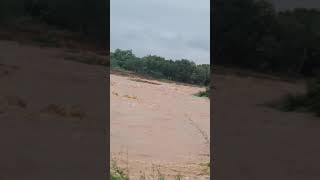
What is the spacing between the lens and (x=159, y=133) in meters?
7.01

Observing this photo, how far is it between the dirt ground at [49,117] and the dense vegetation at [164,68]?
8781 millimetres

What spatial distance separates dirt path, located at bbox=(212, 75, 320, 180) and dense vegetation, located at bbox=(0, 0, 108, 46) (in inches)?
82.8

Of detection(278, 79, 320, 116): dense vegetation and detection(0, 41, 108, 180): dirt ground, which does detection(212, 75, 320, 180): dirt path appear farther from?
detection(0, 41, 108, 180): dirt ground

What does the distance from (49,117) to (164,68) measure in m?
13.8

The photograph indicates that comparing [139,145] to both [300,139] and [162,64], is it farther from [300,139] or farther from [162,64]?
[162,64]

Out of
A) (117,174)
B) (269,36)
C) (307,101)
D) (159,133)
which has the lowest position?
(159,133)

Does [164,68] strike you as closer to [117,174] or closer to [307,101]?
[307,101]

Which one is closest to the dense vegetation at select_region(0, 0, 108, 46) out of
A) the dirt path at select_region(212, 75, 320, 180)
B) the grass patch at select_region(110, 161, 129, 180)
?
the dirt path at select_region(212, 75, 320, 180)

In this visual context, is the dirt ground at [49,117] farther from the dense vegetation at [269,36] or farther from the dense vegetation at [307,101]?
the dense vegetation at [307,101]

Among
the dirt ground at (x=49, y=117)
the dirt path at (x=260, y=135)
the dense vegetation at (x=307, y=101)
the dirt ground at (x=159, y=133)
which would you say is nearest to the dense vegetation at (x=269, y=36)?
the dirt path at (x=260, y=135)

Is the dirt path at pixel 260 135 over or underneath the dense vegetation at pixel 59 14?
underneath

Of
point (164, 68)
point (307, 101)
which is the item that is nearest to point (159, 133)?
point (307, 101)

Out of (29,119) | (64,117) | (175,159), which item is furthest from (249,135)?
(29,119)

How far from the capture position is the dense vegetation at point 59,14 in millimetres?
7062
